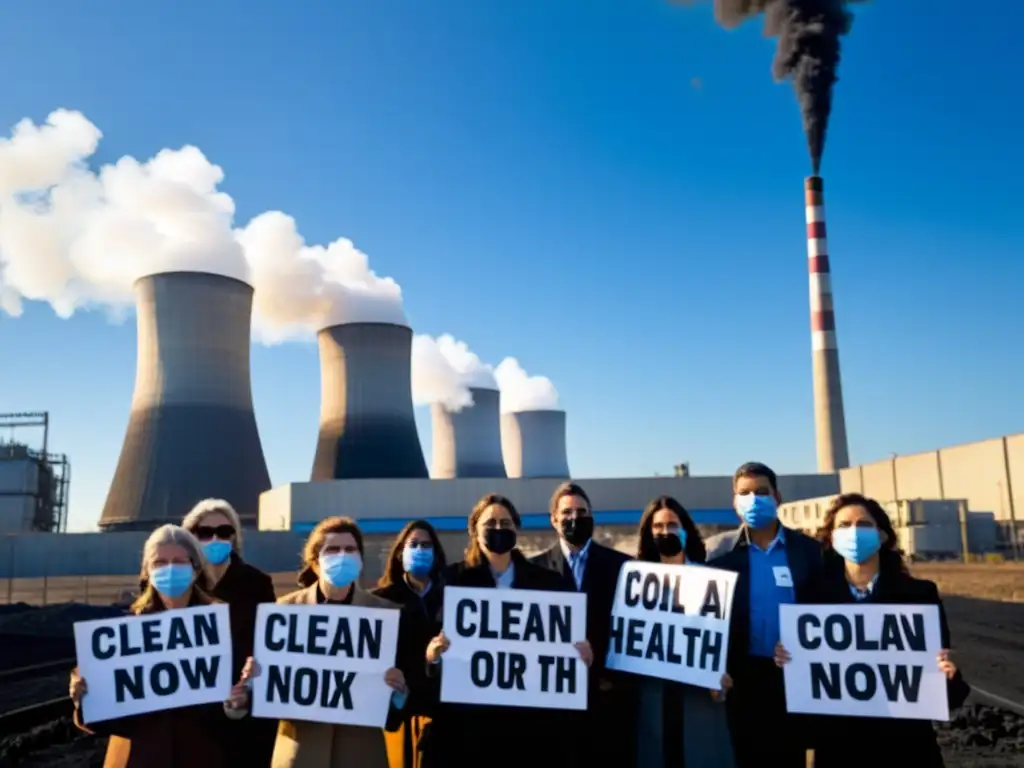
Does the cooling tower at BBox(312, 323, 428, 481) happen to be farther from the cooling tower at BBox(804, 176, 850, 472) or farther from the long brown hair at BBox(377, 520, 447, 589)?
the long brown hair at BBox(377, 520, 447, 589)

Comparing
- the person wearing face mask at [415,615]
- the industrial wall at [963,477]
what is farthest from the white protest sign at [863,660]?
the industrial wall at [963,477]

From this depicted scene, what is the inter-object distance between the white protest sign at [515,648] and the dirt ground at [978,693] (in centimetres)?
335

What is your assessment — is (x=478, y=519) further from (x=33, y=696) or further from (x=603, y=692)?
(x=33, y=696)

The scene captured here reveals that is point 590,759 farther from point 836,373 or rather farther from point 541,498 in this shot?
point 836,373

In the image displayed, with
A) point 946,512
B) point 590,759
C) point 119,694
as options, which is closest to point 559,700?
point 590,759

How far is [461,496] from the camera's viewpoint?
95.1ft

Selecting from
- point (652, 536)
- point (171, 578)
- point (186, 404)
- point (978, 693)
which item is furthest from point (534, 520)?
point (171, 578)

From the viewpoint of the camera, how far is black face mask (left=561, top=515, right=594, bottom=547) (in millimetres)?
3135

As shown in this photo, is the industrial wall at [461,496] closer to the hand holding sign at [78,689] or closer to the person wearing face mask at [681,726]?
the person wearing face mask at [681,726]

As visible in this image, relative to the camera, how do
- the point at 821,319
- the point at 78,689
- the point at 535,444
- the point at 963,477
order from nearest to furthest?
the point at 78,689 → the point at 963,477 → the point at 821,319 → the point at 535,444

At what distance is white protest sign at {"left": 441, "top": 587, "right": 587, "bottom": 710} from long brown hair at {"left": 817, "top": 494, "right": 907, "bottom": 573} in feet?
2.95

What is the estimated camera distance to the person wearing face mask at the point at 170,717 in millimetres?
2594

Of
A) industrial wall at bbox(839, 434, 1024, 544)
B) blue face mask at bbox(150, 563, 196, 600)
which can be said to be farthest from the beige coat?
industrial wall at bbox(839, 434, 1024, 544)

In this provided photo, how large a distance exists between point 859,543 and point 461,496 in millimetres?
26525
